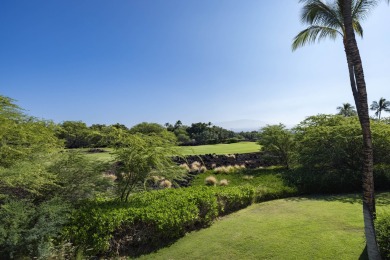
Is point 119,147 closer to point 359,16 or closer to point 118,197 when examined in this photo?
point 118,197

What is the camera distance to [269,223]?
7730 millimetres

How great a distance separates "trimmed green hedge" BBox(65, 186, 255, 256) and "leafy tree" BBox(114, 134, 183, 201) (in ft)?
2.35

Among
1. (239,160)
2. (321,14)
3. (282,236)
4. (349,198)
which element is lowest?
(282,236)

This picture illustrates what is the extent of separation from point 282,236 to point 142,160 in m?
4.60

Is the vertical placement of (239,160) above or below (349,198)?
above

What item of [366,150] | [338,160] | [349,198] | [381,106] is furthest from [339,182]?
[381,106]

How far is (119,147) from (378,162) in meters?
12.7

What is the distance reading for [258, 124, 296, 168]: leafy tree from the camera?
1838 centimetres

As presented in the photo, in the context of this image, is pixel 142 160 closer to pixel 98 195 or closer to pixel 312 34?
pixel 98 195

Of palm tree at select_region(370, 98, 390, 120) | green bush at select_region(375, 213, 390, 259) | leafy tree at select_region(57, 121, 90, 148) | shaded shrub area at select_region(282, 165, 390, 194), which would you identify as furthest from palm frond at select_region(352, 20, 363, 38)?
palm tree at select_region(370, 98, 390, 120)

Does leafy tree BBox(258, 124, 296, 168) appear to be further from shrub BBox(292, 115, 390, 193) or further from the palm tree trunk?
the palm tree trunk

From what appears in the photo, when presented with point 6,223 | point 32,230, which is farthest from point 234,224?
point 6,223

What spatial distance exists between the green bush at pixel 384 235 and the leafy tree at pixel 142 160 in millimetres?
5520

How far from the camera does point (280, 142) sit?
1844cm
